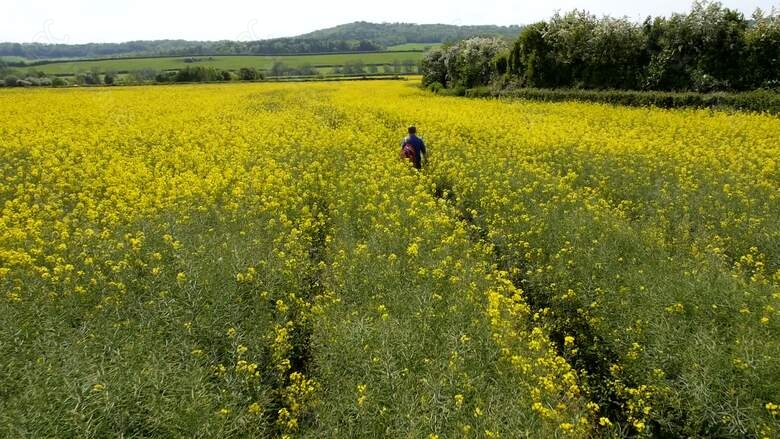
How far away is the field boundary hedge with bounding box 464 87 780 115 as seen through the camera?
18.6 m

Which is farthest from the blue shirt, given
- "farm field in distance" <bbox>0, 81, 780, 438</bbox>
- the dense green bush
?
the dense green bush

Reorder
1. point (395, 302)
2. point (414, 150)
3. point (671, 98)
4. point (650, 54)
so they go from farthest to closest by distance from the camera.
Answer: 1. point (650, 54)
2. point (671, 98)
3. point (414, 150)
4. point (395, 302)

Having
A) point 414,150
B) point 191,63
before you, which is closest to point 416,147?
point 414,150

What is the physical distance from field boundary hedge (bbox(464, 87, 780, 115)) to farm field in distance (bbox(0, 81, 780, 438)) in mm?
8894

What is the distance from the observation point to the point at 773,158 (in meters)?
11.5

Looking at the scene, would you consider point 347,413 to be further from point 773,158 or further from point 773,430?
point 773,158

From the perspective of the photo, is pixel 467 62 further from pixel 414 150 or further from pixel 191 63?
pixel 191 63

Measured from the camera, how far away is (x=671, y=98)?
70.8ft

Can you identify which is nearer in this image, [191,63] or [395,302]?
[395,302]

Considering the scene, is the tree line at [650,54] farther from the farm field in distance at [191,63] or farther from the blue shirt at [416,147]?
the farm field in distance at [191,63]

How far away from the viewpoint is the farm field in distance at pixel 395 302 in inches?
154

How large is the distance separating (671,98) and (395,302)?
69.9ft

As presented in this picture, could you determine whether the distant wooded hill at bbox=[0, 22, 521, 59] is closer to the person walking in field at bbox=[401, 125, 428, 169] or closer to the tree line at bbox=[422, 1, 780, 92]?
the tree line at bbox=[422, 1, 780, 92]

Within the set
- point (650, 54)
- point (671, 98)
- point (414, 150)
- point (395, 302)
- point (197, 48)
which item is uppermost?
point (197, 48)
